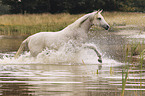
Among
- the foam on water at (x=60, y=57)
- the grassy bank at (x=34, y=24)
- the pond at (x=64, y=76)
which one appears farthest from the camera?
the grassy bank at (x=34, y=24)

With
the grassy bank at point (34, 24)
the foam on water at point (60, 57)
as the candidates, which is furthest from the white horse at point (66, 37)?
the grassy bank at point (34, 24)

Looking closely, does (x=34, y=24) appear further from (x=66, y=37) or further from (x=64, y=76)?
(x=64, y=76)

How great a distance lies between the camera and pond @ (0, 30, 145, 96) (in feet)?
21.1

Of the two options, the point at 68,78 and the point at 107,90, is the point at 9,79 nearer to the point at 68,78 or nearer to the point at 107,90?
the point at 68,78

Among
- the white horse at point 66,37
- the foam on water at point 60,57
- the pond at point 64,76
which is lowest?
the pond at point 64,76

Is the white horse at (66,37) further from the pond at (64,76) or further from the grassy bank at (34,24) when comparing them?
the grassy bank at (34,24)

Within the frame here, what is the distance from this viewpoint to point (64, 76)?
27.3 ft

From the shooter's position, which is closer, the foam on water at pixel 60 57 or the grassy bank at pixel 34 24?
the foam on water at pixel 60 57

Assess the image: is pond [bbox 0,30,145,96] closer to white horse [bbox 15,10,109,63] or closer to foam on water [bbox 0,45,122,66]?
foam on water [bbox 0,45,122,66]

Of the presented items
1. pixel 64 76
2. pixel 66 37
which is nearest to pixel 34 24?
pixel 66 37

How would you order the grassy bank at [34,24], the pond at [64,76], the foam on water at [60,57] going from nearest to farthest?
the pond at [64,76]
the foam on water at [60,57]
the grassy bank at [34,24]

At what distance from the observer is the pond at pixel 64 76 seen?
6438mm

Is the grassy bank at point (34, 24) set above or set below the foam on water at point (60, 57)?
above

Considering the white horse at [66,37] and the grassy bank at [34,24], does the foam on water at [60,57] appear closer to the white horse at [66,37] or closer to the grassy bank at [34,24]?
the white horse at [66,37]
